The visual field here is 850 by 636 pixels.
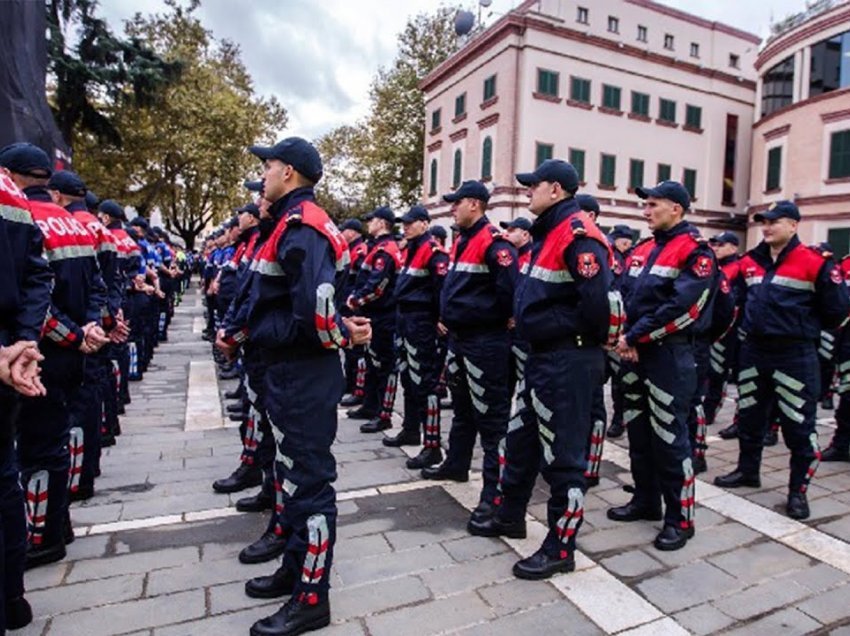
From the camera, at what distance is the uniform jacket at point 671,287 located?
3861mm

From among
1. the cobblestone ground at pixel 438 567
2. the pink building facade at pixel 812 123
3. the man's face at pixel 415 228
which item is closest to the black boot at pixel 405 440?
the cobblestone ground at pixel 438 567

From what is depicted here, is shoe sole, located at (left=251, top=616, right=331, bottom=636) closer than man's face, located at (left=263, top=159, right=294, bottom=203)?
Yes

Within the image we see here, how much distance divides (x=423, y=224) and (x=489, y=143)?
1950cm

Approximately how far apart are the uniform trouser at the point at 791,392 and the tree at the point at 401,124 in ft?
96.1

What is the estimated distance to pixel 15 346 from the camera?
219 cm

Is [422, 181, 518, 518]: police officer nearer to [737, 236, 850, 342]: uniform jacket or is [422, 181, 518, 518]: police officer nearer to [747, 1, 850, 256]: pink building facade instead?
[737, 236, 850, 342]: uniform jacket

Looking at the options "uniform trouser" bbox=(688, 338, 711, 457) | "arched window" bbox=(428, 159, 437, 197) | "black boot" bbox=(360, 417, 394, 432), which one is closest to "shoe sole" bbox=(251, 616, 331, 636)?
"uniform trouser" bbox=(688, 338, 711, 457)

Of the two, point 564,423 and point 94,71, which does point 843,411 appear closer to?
point 564,423

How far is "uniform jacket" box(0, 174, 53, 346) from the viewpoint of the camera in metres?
2.39

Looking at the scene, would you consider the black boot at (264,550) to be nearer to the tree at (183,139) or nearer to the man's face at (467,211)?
the man's face at (467,211)

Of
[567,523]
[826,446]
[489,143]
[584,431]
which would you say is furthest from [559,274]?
[489,143]

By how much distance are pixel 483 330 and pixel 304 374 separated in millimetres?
1854

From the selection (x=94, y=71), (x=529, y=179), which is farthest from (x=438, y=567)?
(x=94, y=71)

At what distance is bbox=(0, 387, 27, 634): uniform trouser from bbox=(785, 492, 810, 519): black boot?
463 cm
